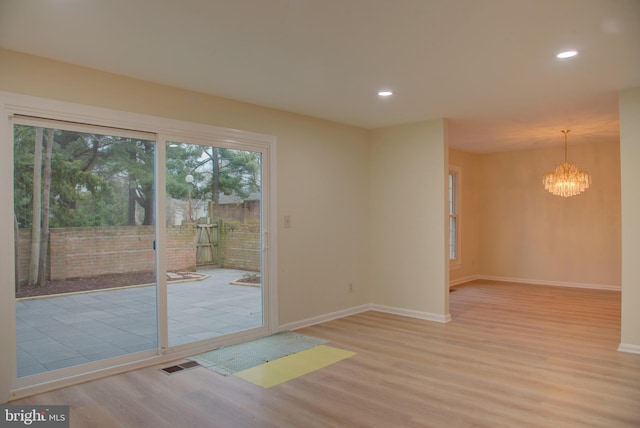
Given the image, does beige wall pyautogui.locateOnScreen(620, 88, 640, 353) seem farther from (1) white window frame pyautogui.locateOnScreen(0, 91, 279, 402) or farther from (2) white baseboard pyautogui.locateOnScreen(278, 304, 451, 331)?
(1) white window frame pyautogui.locateOnScreen(0, 91, 279, 402)

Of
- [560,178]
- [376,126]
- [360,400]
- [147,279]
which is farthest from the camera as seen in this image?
[560,178]

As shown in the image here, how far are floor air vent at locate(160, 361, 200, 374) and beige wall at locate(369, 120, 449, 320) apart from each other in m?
2.85

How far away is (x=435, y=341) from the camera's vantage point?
4359 mm

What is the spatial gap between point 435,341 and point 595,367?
1370 mm

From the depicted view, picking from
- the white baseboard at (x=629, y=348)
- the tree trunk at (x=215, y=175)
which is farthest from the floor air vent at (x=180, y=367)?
the white baseboard at (x=629, y=348)

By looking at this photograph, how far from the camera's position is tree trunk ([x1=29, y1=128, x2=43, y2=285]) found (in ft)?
10.4

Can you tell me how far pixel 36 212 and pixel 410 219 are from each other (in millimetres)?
4012

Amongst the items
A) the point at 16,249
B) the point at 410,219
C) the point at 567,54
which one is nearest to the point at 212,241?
the point at 16,249

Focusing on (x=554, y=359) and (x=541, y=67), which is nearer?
(x=541, y=67)

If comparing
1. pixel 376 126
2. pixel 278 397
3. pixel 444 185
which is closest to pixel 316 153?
pixel 376 126

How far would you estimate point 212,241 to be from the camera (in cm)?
422

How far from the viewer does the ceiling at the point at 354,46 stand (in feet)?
7.98

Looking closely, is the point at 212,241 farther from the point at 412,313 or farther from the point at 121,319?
the point at 412,313

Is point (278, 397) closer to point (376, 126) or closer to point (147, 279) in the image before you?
point (147, 279)
